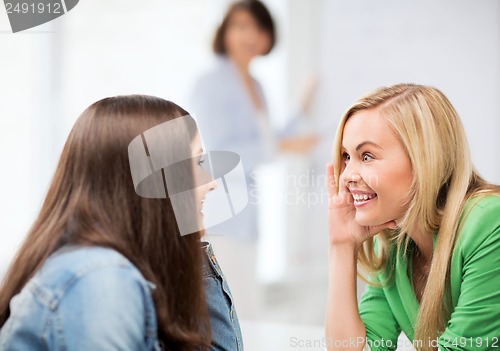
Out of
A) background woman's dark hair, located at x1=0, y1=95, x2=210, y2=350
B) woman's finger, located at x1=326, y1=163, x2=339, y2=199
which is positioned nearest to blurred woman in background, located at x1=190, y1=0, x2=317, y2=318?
woman's finger, located at x1=326, y1=163, x2=339, y2=199

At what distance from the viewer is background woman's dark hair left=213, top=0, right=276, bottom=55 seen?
1719mm

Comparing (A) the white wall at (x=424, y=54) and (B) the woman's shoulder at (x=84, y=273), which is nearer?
(B) the woman's shoulder at (x=84, y=273)

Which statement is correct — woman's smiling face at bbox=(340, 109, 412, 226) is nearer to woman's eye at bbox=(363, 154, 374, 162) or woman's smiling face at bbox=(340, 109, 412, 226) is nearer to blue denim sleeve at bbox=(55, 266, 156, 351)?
woman's eye at bbox=(363, 154, 374, 162)

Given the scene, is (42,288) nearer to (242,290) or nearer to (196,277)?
(196,277)

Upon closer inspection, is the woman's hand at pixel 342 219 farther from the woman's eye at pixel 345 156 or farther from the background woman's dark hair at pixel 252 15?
the background woman's dark hair at pixel 252 15

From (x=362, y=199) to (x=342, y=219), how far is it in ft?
0.16

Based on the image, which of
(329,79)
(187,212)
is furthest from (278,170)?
(187,212)

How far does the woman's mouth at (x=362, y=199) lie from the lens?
85cm

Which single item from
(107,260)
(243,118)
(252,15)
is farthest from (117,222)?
(252,15)

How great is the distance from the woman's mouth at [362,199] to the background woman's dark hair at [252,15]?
93 cm

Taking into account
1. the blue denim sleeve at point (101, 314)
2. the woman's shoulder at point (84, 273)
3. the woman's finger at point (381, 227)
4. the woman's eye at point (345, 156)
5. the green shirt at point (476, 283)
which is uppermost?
the woman's eye at point (345, 156)

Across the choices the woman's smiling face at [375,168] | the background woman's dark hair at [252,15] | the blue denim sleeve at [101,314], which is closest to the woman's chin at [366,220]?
the woman's smiling face at [375,168]

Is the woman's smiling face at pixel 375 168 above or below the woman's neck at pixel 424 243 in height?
above

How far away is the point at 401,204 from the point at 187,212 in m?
0.28
